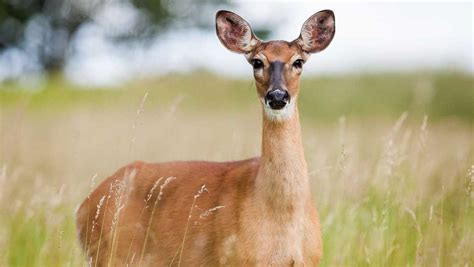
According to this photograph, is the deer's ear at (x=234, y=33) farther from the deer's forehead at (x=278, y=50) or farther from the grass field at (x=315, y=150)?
the grass field at (x=315, y=150)

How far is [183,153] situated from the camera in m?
11.2

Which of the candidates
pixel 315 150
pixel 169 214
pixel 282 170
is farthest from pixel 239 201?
pixel 315 150

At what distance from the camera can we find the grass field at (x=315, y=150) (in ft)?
19.0

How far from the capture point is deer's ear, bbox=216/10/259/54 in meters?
4.93

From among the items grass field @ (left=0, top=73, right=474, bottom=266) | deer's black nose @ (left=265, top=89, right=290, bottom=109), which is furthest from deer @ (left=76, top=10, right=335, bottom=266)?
grass field @ (left=0, top=73, right=474, bottom=266)

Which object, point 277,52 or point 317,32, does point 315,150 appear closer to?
point 317,32

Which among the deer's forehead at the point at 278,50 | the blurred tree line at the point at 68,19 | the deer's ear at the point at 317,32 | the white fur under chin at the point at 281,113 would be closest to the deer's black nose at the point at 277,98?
the white fur under chin at the point at 281,113

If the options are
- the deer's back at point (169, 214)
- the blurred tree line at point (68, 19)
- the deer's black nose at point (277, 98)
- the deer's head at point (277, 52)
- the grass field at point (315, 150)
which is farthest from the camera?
the blurred tree line at point (68, 19)

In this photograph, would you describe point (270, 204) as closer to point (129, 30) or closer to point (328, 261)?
point (328, 261)

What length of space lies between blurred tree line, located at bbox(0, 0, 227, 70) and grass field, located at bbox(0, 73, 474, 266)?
5230mm

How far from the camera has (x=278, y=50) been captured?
186 inches

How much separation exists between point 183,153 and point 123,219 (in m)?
5.87

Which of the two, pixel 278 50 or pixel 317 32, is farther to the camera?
pixel 317 32

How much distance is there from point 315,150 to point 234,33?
3724 mm
